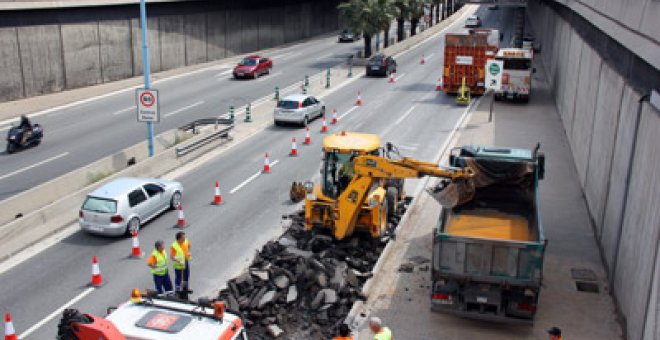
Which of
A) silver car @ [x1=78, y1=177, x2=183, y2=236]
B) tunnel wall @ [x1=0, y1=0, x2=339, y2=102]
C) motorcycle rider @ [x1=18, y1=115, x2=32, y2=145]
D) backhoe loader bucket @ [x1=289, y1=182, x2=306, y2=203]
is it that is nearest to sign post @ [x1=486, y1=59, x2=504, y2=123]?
backhoe loader bucket @ [x1=289, y1=182, x2=306, y2=203]

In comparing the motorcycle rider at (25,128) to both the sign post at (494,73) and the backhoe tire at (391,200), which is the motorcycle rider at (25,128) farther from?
the sign post at (494,73)

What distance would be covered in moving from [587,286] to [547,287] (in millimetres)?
933

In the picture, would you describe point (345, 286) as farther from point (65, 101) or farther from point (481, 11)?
point (481, 11)

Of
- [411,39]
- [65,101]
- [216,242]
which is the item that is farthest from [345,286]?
[411,39]

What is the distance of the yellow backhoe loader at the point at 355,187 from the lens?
13.8 metres

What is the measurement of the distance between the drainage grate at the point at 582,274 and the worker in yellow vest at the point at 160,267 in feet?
30.5

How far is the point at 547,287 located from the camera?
13922mm

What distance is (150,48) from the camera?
4466 cm

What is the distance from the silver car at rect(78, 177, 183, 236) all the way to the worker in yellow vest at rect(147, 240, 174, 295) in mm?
4270

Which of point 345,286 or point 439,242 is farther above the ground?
point 439,242

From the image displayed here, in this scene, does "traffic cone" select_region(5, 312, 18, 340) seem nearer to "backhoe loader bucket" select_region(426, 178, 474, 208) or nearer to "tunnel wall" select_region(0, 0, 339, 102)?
"backhoe loader bucket" select_region(426, 178, 474, 208)

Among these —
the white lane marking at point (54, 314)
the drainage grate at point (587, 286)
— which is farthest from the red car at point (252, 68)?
the drainage grate at point (587, 286)

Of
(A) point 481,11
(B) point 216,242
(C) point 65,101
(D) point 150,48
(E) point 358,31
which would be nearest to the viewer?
(B) point 216,242

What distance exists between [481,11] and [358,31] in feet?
224
